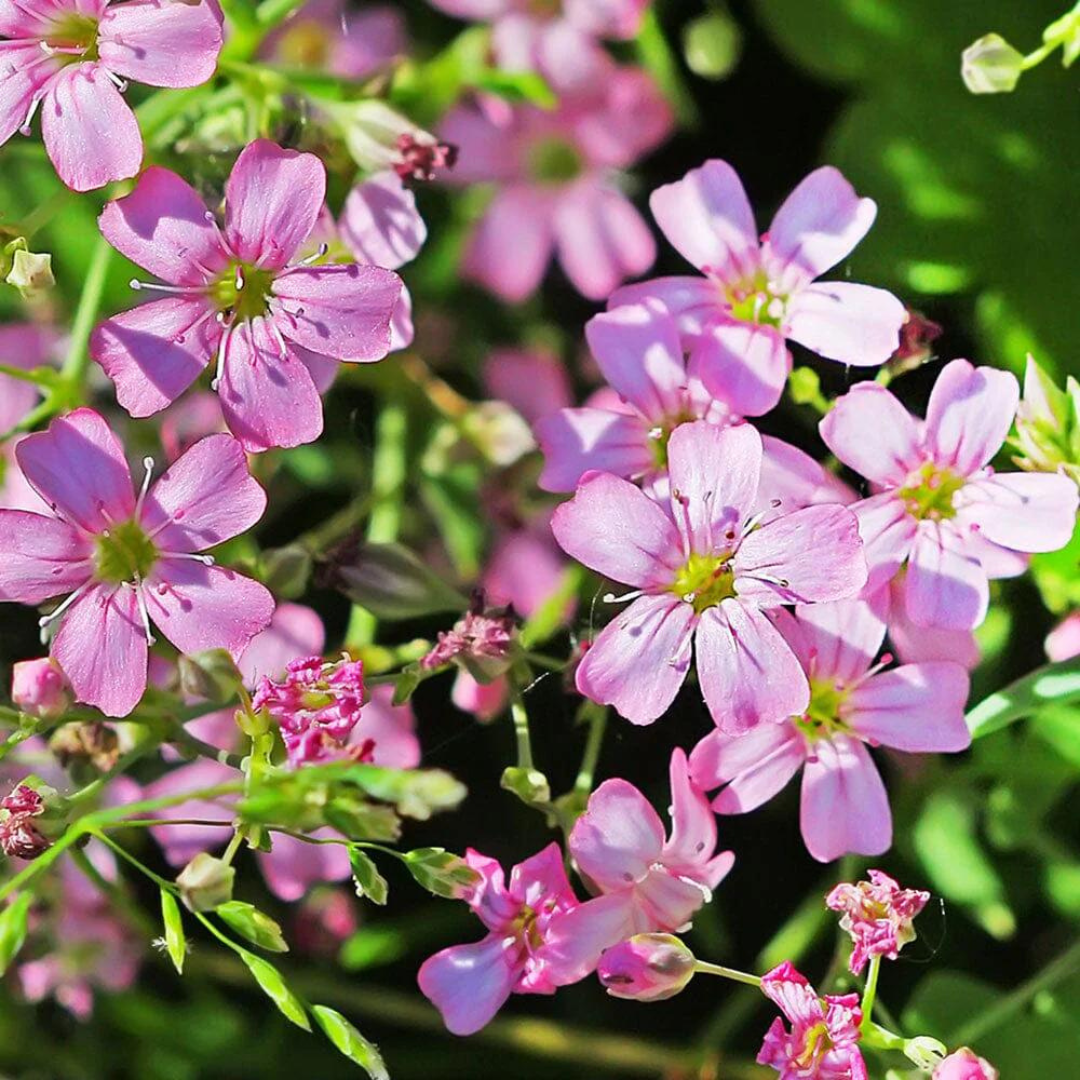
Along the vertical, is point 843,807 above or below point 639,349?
below

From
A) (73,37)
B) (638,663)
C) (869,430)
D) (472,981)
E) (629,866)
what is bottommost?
(472,981)

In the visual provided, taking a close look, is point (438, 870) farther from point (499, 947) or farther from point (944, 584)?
point (944, 584)

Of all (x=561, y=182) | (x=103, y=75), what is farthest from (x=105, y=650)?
(x=561, y=182)

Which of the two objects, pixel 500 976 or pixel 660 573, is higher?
pixel 660 573

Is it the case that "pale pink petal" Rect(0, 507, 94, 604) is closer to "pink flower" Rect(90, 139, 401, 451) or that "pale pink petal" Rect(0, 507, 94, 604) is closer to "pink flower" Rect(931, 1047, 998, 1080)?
"pink flower" Rect(90, 139, 401, 451)

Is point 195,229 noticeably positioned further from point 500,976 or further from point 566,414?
point 500,976

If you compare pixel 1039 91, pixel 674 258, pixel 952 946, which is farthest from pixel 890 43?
pixel 952 946

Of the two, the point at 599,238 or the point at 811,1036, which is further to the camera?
the point at 599,238
